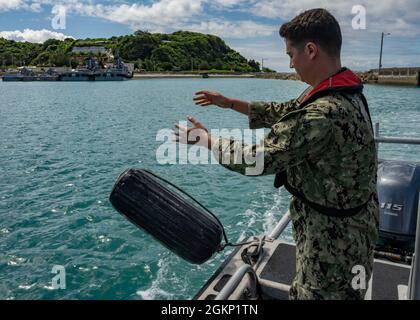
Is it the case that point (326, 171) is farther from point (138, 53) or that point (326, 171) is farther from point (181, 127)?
point (138, 53)

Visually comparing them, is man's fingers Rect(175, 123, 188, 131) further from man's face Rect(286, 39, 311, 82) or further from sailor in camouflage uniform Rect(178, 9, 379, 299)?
man's face Rect(286, 39, 311, 82)

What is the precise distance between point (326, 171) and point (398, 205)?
2927 mm

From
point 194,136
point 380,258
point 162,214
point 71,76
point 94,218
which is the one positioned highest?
point 71,76

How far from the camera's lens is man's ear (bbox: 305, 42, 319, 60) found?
6.49 ft

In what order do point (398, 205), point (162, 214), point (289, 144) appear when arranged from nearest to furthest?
point (289, 144) < point (162, 214) < point (398, 205)

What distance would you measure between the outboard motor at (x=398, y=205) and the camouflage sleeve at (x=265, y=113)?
92.5 inches

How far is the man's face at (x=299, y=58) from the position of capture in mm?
2037

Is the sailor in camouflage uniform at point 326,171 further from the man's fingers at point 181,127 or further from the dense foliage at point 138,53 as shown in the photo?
the dense foliage at point 138,53

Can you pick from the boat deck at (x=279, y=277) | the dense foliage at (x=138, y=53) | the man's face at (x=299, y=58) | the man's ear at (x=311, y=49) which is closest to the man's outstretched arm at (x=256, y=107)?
the man's face at (x=299, y=58)

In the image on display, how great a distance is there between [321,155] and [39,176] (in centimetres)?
1164

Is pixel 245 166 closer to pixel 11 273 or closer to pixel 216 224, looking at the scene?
pixel 216 224

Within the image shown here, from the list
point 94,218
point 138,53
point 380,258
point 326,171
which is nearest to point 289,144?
point 326,171

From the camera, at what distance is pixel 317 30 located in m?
1.95

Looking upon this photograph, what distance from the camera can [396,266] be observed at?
12.1 feet
